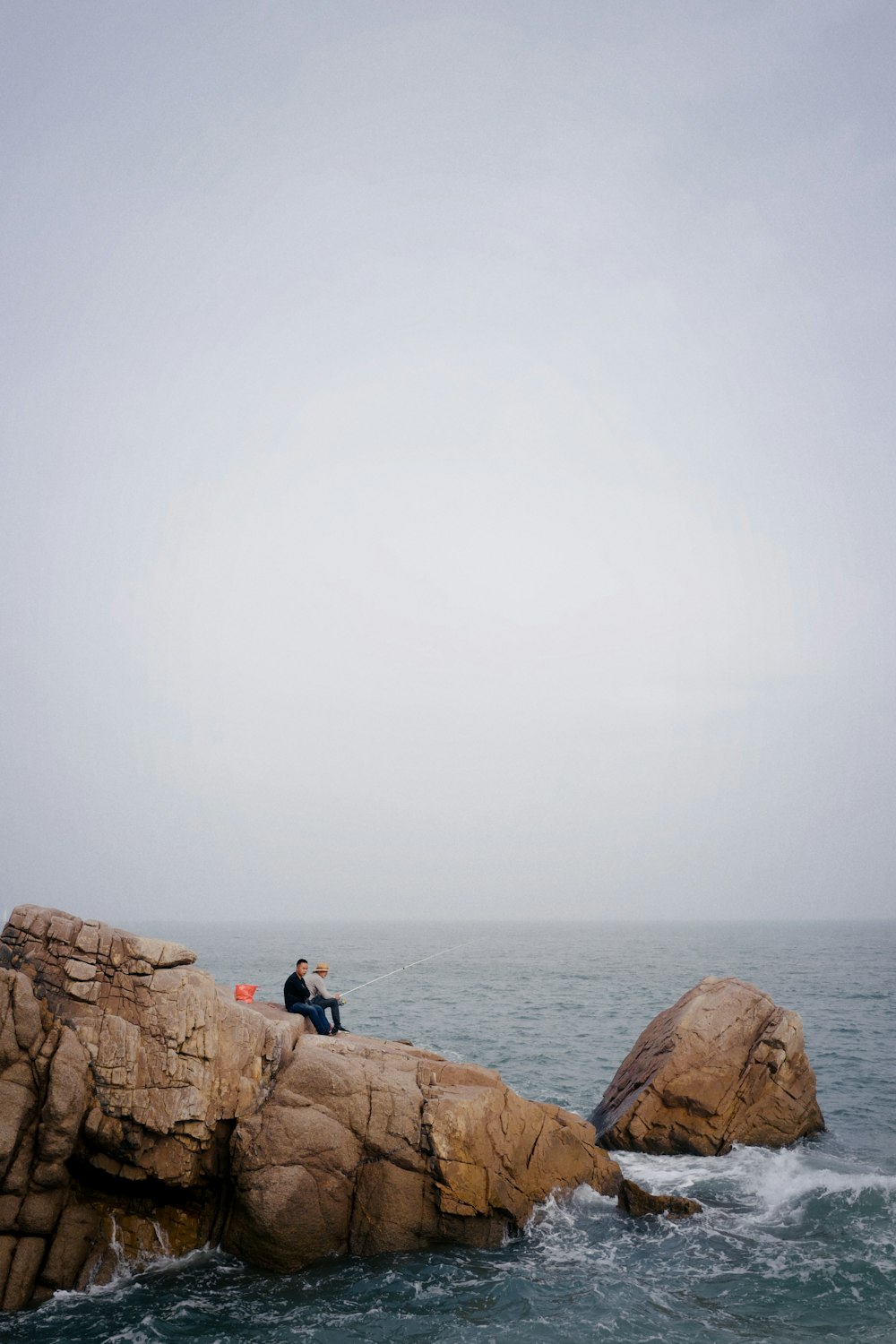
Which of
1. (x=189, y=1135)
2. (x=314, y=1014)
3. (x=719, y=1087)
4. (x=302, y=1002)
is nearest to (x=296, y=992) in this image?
(x=302, y=1002)

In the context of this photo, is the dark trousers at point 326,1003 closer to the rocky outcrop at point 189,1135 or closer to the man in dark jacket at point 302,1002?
the man in dark jacket at point 302,1002

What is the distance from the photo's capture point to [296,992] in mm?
17109

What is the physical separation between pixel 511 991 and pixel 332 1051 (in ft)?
117

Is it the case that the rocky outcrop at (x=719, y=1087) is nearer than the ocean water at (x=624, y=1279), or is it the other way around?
the ocean water at (x=624, y=1279)

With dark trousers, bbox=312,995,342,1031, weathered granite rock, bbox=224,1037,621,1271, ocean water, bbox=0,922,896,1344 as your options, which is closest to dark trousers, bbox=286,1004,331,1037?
dark trousers, bbox=312,995,342,1031

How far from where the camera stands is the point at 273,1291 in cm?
1218

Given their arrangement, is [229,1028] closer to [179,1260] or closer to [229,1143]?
[229,1143]

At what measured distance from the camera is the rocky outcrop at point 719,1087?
1764 centimetres

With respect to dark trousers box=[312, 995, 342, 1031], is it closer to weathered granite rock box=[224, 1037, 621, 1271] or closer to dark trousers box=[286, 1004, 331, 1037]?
dark trousers box=[286, 1004, 331, 1037]

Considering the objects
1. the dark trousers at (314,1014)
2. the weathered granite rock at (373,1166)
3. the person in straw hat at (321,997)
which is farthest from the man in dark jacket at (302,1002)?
the weathered granite rock at (373,1166)

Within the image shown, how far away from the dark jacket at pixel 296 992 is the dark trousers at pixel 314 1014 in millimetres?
123

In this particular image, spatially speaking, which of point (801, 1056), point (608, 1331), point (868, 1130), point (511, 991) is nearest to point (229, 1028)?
point (608, 1331)

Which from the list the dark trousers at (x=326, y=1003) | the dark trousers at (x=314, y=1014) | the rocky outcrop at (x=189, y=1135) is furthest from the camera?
the dark trousers at (x=326, y=1003)

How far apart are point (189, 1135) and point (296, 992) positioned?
434 cm
